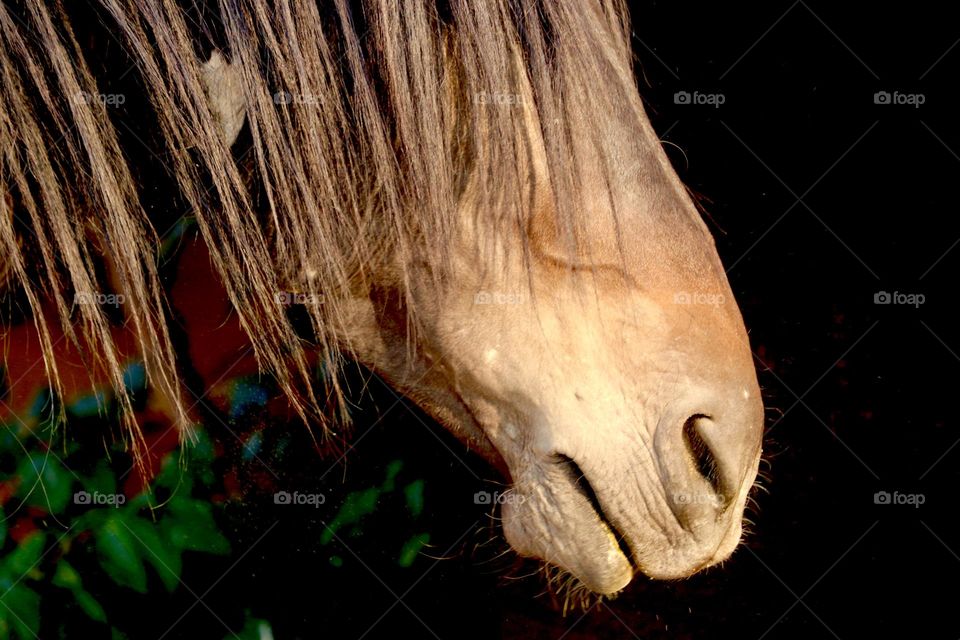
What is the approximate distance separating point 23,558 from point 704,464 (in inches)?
41.6

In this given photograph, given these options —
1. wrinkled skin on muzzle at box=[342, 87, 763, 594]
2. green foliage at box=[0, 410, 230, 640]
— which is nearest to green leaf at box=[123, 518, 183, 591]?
green foliage at box=[0, 410, 230, 640]

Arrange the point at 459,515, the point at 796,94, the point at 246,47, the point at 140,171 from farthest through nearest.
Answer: the point at 459,515 → the point at 796,94 → the point at 140,171 → the point at 246,47

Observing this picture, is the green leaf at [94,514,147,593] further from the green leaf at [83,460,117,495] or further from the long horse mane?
the long horse mane

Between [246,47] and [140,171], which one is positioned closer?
[246,47]

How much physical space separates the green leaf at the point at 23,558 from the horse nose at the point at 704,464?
100cm

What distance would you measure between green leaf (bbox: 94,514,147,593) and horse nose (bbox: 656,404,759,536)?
877mm

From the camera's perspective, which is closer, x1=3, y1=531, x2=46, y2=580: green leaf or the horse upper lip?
the horse upper lip

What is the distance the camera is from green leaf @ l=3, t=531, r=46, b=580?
3.86 ft

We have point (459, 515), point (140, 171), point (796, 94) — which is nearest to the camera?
point (140, 171)

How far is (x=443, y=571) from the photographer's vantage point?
1.28 meters

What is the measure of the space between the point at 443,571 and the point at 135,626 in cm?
49

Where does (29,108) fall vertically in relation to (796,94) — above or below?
above

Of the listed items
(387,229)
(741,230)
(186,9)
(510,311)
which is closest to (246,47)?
(186,9)

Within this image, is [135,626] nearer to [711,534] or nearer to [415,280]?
[415,280]
